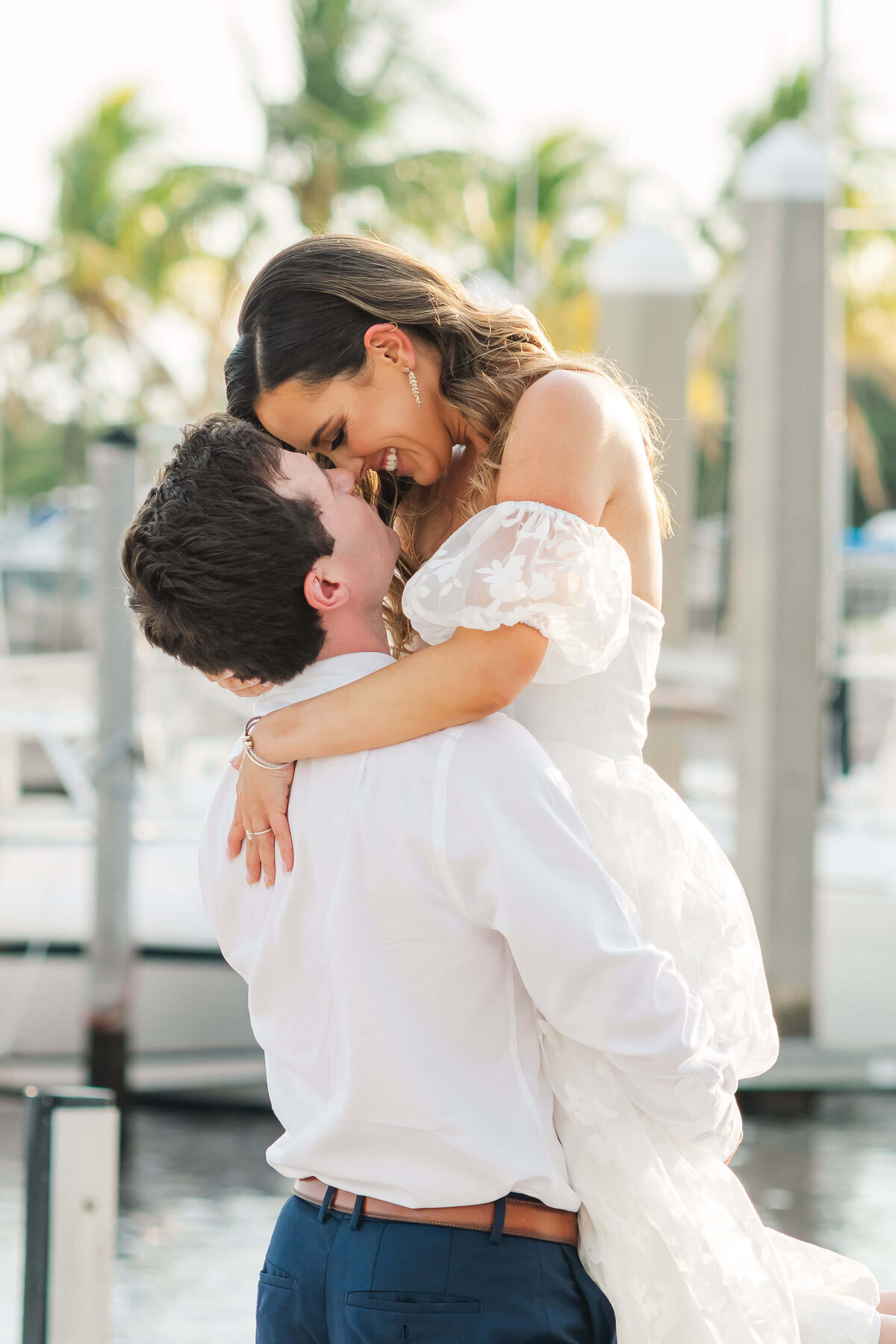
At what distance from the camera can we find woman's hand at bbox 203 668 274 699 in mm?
1533

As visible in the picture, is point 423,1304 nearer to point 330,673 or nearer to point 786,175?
point 330,673

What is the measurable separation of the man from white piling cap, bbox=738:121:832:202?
12.6 feet

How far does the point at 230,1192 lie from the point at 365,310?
11.0 feet

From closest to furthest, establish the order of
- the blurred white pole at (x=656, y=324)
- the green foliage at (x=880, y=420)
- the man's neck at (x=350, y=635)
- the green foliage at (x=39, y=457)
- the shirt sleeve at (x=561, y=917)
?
the shirt sleeve at (x=561, y=917) < the man's neck at (x=350, y=635) < the blurred white pole at (x=656, y=324) < the green foliage at (x=880, y=420) < the green foliage at (x=39, y=457)

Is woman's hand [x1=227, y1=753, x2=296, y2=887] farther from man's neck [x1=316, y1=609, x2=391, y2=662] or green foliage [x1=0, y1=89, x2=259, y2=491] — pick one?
green foliage [x1=0, y1=89, x2=259, y2=491]

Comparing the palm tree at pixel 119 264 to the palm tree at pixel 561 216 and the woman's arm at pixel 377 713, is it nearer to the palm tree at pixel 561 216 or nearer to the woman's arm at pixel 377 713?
the palm tree at pixel 561 216

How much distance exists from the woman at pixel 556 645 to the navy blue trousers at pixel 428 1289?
0.18 ft

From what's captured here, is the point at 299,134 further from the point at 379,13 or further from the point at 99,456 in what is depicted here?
the point at 99,456

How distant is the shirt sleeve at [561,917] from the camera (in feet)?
4.39

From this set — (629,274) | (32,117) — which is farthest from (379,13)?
(629,274)

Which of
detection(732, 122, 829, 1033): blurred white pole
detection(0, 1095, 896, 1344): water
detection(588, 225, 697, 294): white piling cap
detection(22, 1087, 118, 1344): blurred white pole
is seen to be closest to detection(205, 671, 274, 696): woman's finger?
detection(22, 1087, 118, 1344): blurred white pole

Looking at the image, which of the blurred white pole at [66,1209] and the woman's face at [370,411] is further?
the blurred white pole at [66,1209]

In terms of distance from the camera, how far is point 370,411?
6.05ft

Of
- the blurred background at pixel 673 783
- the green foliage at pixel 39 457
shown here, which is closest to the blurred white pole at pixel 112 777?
the blurred background at pixel 673 783
